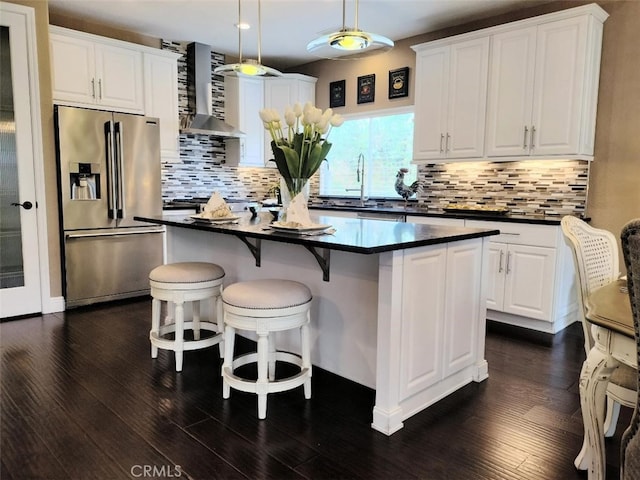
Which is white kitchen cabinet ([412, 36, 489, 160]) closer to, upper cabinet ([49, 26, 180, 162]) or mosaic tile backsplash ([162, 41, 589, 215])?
mosaic tile backsplash ([162, 41, 589, 215])

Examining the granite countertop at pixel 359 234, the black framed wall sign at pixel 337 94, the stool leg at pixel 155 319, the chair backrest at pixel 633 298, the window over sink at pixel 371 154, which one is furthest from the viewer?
the black framed wall sign at pixel 337 94

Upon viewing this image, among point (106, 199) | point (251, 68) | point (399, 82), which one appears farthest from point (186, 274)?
point (399, 82)

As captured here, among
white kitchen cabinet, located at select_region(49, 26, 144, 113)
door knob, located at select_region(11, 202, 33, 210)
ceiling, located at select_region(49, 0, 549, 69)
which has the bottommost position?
door knob, located at select_region(11, 202, 33, 210)

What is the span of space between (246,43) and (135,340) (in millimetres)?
3570

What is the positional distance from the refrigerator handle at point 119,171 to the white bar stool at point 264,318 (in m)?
2.47

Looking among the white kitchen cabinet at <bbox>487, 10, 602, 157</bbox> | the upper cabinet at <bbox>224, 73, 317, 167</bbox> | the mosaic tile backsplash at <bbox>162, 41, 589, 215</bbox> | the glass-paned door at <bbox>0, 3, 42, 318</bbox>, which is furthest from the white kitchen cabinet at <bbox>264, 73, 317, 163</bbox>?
the glass-paned door at <bbox>0, 3, 42, 318</bbox>

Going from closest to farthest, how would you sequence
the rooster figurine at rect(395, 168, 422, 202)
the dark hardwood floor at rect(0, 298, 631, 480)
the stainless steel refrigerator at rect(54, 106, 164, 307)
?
the dark hardwood floor at rect(0, 298, 631, 480), the stainless steel refrigerator at rect(54, 106, 164, 307), the rooster figurine at rect(395, 168, 422, 202)

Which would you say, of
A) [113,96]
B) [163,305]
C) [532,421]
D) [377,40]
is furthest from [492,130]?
[113,96]

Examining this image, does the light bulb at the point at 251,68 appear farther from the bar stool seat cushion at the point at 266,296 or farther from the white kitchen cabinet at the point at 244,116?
the white kitchen cabinet at the point at 244,116

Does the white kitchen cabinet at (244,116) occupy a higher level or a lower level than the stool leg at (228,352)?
higher

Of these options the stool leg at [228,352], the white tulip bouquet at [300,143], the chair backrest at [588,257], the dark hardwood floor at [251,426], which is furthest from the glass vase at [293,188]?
the chair backrest at [588,257]

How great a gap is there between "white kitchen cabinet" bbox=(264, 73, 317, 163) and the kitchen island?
3.18m

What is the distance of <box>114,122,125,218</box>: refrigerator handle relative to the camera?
13.6 ft

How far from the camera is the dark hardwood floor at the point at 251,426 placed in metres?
1.80
